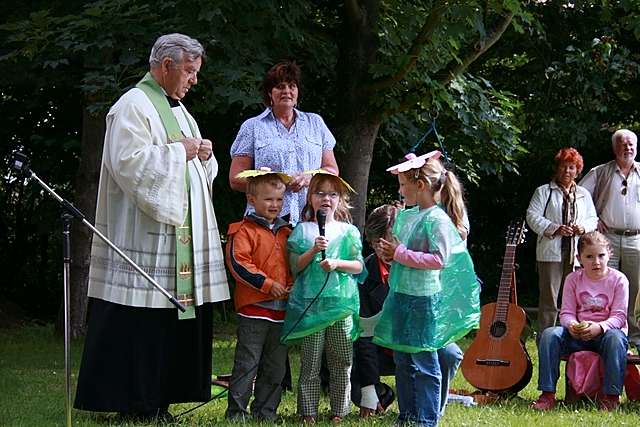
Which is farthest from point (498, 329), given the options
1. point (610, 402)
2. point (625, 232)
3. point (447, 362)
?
point (625, 232)

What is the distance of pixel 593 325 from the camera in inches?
274

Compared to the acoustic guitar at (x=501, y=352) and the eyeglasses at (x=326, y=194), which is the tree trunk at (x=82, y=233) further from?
the eyeglasses at (x=326, y=194)

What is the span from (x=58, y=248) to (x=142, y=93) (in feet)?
31.8

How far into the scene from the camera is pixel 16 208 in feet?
51.5

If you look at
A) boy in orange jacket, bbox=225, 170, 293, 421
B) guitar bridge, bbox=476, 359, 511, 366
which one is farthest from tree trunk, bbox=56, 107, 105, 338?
boy in orange jacket, bbox=225, 170, 293, 421

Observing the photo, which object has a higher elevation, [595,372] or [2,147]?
[2,147]

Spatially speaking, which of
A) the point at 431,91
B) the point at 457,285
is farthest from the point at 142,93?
the point at 431,91

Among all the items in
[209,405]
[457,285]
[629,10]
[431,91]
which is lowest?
[209,405]

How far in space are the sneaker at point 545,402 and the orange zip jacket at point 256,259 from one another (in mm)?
1940

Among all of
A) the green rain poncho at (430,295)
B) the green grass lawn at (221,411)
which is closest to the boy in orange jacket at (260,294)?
the green grass lawn at (221,411)

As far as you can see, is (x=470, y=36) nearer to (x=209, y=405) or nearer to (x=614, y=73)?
(x=614, y=73)

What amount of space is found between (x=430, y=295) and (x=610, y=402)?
1930 mm

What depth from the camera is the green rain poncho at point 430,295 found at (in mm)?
5555

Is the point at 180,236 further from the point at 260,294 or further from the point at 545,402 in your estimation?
the point at 545,402
